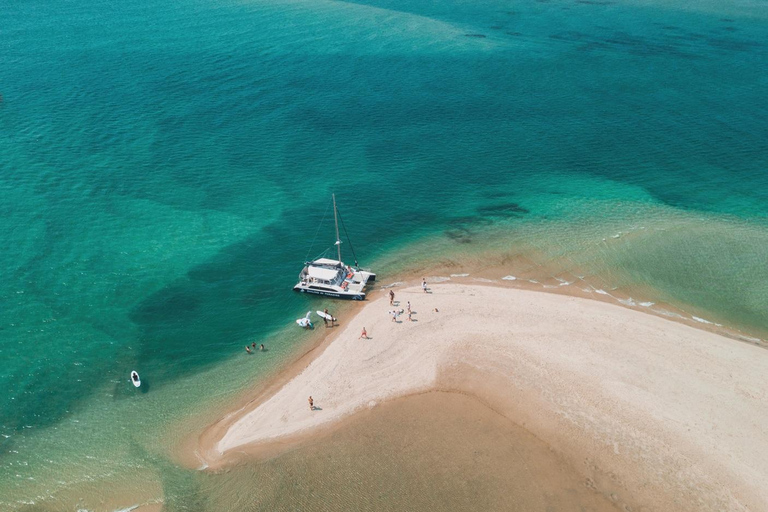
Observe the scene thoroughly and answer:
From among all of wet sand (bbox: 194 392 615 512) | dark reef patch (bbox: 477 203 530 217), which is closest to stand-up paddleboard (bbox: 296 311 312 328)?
wet sand (bbox: 194 392 615 512)

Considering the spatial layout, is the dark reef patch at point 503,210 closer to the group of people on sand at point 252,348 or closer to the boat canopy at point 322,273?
the boat canopy at point 322,273

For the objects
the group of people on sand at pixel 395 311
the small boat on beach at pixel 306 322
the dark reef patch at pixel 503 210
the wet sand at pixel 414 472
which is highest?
the dark reef patch at pixel 503 210

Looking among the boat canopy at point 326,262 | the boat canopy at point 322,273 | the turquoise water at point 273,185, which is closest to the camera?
the turquoise water at point 273,185

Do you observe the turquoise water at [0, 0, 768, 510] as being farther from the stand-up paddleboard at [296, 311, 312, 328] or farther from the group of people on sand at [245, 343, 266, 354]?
the stand-up paddleboard at [296, 311, 312, 328]

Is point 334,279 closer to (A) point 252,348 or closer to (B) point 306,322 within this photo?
(B) point 306,322

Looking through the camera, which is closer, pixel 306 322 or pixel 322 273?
pixel 306 322

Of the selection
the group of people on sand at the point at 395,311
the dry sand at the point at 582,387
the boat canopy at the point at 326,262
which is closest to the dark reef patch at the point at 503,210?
the dry sand at the point at 582,387

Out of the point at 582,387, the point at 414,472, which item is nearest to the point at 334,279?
the point at 414,472
